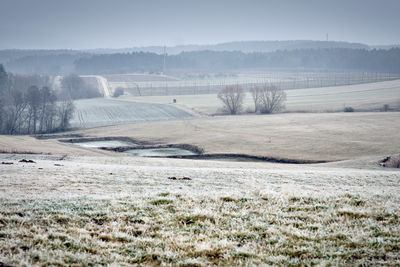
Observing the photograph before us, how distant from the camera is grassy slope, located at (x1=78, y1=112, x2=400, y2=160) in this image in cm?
5809

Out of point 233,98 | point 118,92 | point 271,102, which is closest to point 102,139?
point 233,98

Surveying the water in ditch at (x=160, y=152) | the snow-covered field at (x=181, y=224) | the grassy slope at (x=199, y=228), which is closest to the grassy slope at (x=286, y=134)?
the water in ditch at (x=160, y=152)

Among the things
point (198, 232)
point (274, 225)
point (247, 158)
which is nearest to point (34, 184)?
point (198, 232)

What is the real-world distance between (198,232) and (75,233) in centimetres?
322

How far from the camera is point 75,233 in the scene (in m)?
9.64

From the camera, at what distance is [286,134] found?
2891 inches

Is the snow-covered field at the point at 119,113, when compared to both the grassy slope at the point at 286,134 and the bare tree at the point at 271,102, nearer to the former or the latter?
the grassy slope at the point at 286,134

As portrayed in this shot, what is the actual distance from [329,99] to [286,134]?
224ft

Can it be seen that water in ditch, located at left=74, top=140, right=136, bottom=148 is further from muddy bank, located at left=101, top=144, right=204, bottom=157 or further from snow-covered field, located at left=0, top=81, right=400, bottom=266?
snow-covered field, located at left=0, top=81, right=400, bottom=266

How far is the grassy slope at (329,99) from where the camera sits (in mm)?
114562

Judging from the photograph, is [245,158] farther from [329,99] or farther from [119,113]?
[329,99]

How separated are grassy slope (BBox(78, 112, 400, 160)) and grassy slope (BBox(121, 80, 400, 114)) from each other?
18443mm

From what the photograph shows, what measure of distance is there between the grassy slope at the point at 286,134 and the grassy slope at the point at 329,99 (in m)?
18.4

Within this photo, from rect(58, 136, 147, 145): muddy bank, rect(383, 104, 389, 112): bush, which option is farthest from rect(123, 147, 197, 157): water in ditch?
rect(383, 104, 389, 112): bush
